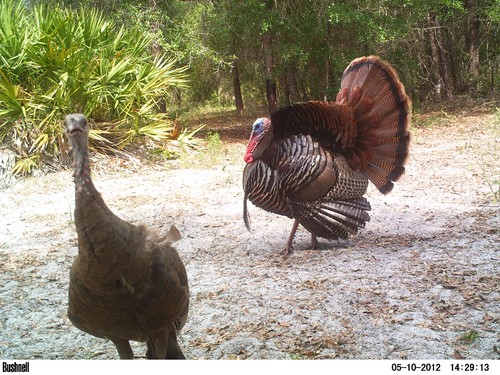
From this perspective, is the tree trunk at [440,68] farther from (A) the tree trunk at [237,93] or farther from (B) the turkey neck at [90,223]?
(B) the turkey neck at [90,223]

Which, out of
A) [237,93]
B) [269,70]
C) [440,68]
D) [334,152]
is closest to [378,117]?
[334,152]

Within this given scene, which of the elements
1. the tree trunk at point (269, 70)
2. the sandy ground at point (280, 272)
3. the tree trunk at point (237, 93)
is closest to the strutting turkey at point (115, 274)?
the sandy ground at point (280, 272)

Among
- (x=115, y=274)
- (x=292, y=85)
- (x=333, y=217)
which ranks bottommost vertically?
(x=333, y=217)

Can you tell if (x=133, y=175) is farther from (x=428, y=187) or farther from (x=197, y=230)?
(x=428, y=187)

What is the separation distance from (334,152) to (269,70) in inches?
233

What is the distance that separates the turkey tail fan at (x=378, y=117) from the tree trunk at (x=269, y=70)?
4525 millimetres

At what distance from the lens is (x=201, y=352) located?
2.39 meters

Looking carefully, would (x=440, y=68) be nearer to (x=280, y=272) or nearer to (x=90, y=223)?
(x=280, y=272)

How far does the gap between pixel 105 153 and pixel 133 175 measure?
0.26 m

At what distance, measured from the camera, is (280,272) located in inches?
128

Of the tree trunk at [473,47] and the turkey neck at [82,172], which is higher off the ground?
the tree trunk at [473,47]

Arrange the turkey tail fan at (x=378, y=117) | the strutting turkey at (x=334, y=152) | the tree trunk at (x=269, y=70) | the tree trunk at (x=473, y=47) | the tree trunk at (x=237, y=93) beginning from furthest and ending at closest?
the tree trunk at (x=237, y=93), the tree trunk at (x=473, y=47), the tree trunk at (x=269, y=70), the turkey tail fan at (x=378, y=117), the strutting turkey at (x=334, y=152)

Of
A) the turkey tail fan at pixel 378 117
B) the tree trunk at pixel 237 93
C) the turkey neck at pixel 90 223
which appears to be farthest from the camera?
the tree trunk at pixel 237 93

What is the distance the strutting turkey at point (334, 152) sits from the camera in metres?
3.46
